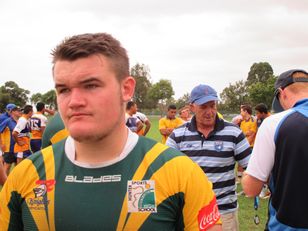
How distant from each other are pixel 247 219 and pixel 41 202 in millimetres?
5876

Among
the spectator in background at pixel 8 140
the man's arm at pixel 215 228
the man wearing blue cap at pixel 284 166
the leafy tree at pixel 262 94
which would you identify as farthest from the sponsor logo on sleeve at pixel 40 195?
the leafy tree at pixel 262 94

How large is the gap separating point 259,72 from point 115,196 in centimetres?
8771

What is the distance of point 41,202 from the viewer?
1798 mm

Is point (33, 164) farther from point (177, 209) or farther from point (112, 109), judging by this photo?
point (177, 209)

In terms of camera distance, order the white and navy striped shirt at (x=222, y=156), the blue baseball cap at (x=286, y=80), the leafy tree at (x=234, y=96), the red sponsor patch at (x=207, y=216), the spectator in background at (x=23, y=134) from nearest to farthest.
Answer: the red sponsor patch at (x=207, y=216) < the blue baseball cap at (x=286, y=80) < the white and navy striped shirt at (x=222, y=156) < the spectator in background at (x=23, y=134) < the leafy tree at (x=234, y=96)


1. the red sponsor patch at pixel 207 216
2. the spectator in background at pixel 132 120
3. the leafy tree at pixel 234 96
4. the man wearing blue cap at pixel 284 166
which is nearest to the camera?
the red sponsor patch at pixel 207 216

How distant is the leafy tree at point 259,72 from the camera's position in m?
84.1

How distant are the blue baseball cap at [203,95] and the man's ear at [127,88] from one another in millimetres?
2314

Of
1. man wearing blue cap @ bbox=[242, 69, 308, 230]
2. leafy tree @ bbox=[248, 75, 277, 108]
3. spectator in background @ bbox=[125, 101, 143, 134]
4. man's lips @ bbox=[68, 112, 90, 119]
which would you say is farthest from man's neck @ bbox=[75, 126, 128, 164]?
leafy tree @ bbox=[248, 75, 277, 108]

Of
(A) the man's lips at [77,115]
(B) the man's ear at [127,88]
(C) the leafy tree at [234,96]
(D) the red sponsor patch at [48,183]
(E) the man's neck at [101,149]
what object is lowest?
(C) the leafy tree at [234,96]

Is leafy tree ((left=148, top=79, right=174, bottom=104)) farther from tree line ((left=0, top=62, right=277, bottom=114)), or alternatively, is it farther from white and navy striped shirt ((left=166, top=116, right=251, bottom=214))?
white and navy striped shirt ((left=166, top=116, right=251, bottom=214))

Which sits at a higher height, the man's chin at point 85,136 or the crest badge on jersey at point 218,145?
the man's chin at point 85,136

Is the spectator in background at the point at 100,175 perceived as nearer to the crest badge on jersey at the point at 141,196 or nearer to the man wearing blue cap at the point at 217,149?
the crest badge on jersey at the point at 141,196

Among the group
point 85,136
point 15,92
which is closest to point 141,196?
point 85,136
